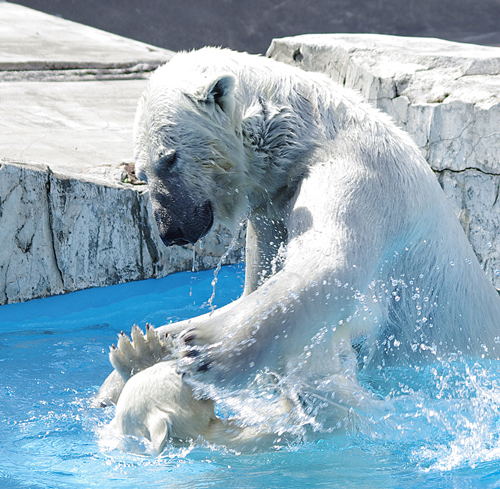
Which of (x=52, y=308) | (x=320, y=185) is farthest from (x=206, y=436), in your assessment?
(x=52, y=308)

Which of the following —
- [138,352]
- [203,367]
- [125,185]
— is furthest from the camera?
[125,185]

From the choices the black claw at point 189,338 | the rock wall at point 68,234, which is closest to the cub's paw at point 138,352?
the black claw at point 189,338

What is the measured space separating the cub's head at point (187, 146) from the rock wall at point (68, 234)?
1650mm

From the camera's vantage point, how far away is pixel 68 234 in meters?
3.77

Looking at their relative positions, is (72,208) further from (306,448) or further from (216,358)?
(216,358)

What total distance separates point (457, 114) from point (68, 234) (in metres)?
2.14

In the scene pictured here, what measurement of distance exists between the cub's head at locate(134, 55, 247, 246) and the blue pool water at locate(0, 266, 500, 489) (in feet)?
2.23

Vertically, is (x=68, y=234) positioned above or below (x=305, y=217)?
below

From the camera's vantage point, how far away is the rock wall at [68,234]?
3.63m

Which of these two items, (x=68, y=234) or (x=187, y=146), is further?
(x=68, y=234)

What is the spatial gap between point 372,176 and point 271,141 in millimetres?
309

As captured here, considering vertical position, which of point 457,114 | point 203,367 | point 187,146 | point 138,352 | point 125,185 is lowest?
point 138,352

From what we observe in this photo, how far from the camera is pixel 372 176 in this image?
6.55ft

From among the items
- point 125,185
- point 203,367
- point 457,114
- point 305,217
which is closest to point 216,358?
point 203,367
